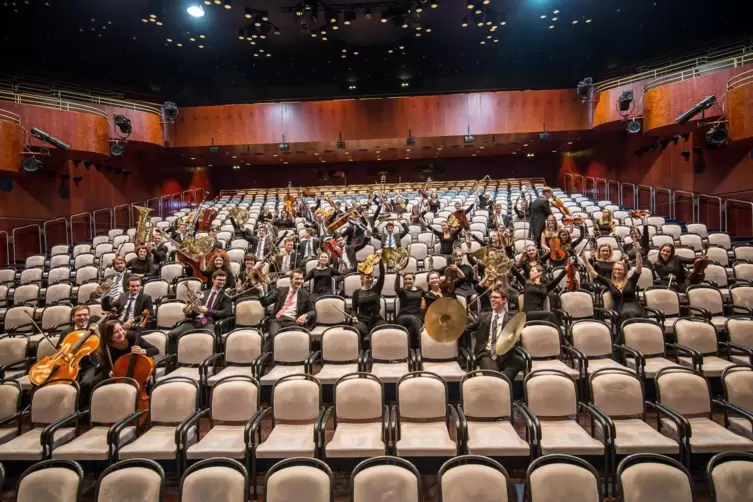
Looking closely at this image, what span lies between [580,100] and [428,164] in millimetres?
6737

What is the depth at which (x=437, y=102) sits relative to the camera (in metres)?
16.0

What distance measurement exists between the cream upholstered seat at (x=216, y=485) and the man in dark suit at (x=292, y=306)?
2696 millimetres


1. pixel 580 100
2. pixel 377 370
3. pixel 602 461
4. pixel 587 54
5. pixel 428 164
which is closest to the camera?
pixel 602 461

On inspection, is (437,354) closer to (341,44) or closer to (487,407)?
(487,407)

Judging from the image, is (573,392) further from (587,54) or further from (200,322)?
(587,54)

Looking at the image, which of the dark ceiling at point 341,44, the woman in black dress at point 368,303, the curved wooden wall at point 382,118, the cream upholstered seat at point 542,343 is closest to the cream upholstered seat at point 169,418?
the woman in black dress at point 368,303

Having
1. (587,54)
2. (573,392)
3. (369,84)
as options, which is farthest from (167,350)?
(587,54)

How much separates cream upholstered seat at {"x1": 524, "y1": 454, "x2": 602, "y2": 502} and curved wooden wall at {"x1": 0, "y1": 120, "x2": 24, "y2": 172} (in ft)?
37.0

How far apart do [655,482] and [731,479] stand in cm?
46

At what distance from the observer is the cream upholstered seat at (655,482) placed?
9.50ft

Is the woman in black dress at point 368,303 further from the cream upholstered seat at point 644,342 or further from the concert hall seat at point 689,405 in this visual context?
the concert hall seat at point 689,405

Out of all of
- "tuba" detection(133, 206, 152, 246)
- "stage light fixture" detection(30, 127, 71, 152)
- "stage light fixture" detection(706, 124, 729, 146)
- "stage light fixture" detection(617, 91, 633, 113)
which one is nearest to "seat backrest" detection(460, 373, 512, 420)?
"tuba" detection(133, 206, 152, 246)

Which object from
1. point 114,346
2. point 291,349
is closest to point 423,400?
point 291,349

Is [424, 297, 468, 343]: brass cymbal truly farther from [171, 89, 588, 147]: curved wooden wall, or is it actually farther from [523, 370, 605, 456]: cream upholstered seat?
[171, 89, 588, 147]: curved wooden wall
